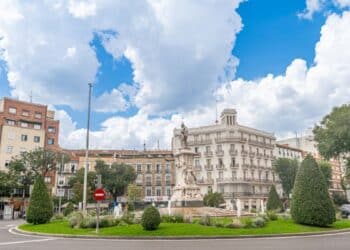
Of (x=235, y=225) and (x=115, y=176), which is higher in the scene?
(x=115, y=176)

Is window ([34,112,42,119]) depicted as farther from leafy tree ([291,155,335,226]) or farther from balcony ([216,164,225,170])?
leafy tree ([291,155,335,226])

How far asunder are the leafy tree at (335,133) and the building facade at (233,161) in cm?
2581

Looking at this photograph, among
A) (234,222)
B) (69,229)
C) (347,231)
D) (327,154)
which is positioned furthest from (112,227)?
(327,154)

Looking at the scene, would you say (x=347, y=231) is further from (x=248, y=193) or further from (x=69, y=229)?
(x=248, y=193)

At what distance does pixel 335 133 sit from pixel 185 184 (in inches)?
838

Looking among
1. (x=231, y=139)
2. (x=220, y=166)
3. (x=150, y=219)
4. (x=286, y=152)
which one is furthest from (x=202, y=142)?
(x=150, y=219)

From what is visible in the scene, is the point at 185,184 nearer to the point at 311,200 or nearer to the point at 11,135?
the point at 311,200

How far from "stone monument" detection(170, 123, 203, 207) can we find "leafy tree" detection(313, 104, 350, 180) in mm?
20095

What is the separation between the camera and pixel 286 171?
2835 inches

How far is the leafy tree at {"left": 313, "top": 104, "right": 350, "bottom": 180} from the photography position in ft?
135

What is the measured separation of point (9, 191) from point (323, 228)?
166 ft

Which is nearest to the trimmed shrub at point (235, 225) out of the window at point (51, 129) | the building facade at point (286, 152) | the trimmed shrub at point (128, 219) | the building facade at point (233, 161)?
the trimmed shrub at point (128, 219)

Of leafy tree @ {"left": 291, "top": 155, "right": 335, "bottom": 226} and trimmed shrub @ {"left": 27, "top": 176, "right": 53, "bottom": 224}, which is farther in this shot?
trimmed shrub @ {"left": 27, "top": 176, "right": 53, "bottom": 224}

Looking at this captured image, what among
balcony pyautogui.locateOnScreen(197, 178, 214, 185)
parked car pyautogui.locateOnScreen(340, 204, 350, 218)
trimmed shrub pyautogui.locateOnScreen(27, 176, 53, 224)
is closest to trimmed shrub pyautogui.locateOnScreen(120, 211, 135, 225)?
trimmed shrub pyautogui.locateOnScreen(27, 176, 53, 224)
